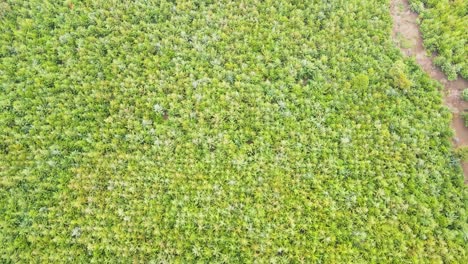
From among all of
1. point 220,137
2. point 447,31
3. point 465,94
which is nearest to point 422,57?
point 447,31

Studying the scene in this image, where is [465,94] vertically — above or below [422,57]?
below

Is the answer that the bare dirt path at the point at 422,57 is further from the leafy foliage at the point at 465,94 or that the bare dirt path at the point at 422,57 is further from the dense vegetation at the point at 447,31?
the dense vegetation at the point at 447,31

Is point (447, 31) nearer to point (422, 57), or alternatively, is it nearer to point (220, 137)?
point (422, 57)

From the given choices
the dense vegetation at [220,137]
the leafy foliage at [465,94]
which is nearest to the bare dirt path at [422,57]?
the leafy foliage at [465,94]

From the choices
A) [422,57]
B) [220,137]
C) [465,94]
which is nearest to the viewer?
[220,137]

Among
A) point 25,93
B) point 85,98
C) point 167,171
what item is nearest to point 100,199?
point 167,171

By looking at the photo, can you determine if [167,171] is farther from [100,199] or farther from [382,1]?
[382,1]
